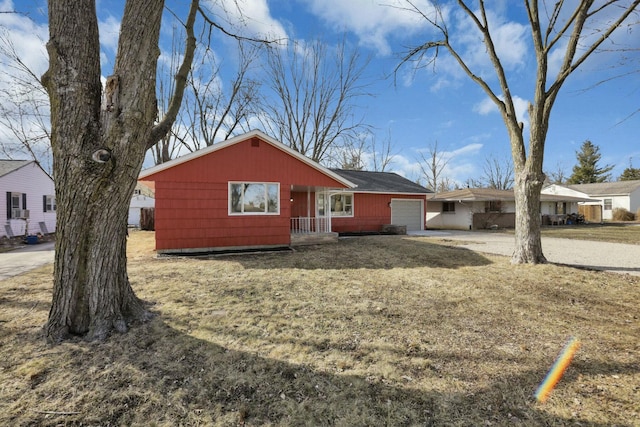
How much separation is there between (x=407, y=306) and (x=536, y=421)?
248 cm

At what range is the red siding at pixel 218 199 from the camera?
9.31m

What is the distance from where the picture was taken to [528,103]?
7.65 m

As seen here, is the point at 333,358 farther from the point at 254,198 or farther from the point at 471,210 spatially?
the point at 471,210

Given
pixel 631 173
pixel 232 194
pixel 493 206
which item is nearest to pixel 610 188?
pixel 631 173

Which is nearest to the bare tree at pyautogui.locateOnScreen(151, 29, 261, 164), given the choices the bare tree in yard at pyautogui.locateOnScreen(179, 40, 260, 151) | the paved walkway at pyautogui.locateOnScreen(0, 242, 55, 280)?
the bare tree in yard at pyautogui.locateOnScreen(179, 40, 260, 151)

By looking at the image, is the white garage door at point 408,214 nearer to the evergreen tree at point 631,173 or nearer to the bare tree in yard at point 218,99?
the bare tree in yard at point 218,99

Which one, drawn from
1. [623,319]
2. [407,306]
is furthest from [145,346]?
[623,319]

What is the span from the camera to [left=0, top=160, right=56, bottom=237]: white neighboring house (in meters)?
14.8

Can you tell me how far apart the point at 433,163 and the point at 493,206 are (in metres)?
18.6

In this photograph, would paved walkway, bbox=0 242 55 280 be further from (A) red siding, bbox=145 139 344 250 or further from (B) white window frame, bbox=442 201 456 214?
(B) white window frame, bbox=442 201 456 214

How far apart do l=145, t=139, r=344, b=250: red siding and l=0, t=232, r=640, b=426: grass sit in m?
3.94

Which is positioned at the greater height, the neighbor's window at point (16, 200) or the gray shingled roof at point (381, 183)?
the gray shingled roof at point (381, 183)

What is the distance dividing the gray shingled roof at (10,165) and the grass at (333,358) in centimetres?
1423

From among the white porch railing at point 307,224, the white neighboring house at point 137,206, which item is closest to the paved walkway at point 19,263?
the white porch railing at point 307,224
